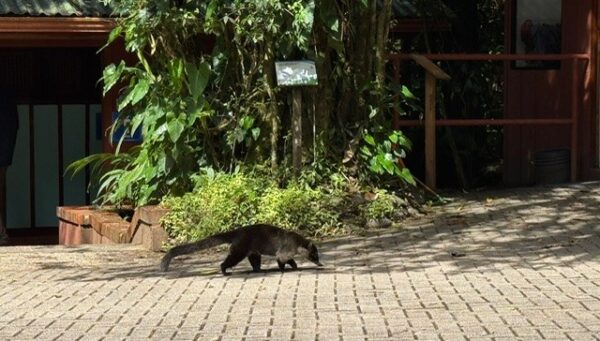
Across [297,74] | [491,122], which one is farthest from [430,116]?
[297,74]

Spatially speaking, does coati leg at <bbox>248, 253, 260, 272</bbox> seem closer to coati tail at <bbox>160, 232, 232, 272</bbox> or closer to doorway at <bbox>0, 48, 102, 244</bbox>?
coati tail at <bbox>160, 232, 232, 272</bbox>

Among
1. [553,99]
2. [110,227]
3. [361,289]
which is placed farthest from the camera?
[553,99]

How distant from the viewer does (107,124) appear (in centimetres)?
1589

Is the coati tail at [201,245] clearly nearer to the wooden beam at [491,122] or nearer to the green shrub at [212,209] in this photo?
the green shrub at [212,209]

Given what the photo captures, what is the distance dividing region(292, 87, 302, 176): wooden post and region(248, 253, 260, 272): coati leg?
2687 mm

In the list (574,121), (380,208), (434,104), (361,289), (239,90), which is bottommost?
(361,289)

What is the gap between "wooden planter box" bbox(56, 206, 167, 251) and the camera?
12.7 m

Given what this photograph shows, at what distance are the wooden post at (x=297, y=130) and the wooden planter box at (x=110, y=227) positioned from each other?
4.79 feet

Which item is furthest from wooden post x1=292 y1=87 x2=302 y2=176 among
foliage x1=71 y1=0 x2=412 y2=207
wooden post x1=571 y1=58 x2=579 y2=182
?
wooden post x1=571 y1=58 x2=579 y2=182

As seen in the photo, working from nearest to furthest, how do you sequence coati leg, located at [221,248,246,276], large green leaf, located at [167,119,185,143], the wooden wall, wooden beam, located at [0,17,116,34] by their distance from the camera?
coati leg, located at [221,248,246,276]
large green leaf, located at [167,119,185,143]
wooden beam, located at [0,17,116,34]
the wooden wall

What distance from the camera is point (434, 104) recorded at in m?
14.6

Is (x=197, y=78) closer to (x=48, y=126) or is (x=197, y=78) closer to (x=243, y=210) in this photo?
(x=243, y=210)

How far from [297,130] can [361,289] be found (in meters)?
3.92

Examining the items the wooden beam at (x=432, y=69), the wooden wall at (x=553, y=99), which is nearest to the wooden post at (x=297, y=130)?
the wooden beam at (x=432, y=69)
